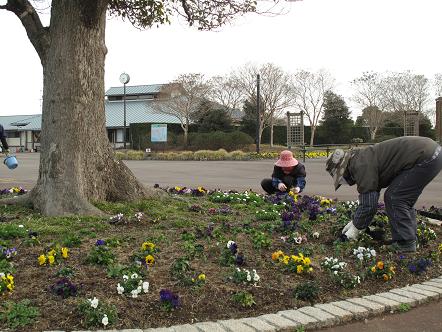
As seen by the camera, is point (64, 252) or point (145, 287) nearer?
point (145, 287)

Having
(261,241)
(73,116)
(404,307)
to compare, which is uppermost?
(73,116)

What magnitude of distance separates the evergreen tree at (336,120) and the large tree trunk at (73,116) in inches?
1795

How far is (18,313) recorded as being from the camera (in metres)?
2.94

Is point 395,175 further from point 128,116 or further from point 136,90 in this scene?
point 136,90

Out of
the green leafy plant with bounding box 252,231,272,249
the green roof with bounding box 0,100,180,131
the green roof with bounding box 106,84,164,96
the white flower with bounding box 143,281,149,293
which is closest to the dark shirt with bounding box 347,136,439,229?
the green leafy plant with bounding box 252,231,272,249

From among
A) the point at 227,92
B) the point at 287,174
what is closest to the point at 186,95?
the point at 227,92

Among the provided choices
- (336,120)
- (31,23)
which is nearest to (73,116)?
(31,23)

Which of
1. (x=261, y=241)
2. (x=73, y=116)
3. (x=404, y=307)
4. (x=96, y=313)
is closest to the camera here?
(x=96, y=313)

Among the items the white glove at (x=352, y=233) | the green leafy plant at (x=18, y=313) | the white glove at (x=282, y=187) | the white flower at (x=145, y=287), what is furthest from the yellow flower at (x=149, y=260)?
the white glove at (x=282, y=187)

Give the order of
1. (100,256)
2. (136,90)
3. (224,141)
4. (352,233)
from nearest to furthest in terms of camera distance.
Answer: (100,256) → (352,233) → (224,141) → (136,90)

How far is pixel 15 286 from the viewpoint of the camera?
3.38 meters

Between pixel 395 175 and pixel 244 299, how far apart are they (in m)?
2.29

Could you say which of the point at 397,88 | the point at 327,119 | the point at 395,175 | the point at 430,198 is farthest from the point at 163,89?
the point at 395,175

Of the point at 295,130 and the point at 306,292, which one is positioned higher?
the point at 295,130
